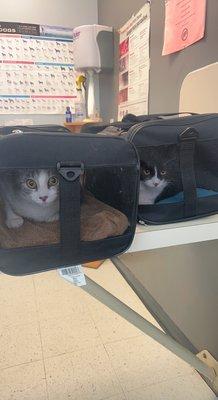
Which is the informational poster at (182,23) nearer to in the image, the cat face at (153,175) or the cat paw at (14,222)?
the cat face at (153,175)

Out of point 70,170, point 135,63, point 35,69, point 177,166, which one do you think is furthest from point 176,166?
point 35,69

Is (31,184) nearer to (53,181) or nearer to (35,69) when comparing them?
(53,181)

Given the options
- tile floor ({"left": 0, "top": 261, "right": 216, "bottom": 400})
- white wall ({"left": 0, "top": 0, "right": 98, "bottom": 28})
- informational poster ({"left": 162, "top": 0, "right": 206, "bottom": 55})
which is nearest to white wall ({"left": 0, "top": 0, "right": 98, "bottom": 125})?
white wall ({"left": 0, "top": 0, "right": 98, "bottom": 28})

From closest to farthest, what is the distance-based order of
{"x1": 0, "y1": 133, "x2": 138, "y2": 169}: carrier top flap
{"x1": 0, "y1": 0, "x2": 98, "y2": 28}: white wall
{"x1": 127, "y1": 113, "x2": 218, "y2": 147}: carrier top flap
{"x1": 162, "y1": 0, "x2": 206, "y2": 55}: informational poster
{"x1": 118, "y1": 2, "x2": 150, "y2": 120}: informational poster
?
{"x1": 0, "y1": 133, "x2": 138, "y2": 169}: carrier top flap
{"x1": 127, "y1": 113, "x2": 218, "y2": 147}: carrier top flap
{"x1": 162, "y1": 0, "x2": 206, "y2": 55}: informational poster
{"x1": 118, "y1": 2, "x2": 150, "y2": 120}: informational poster
{"x1": 0, "y1": 0, "x2": 98, "y2": 28}: white wall

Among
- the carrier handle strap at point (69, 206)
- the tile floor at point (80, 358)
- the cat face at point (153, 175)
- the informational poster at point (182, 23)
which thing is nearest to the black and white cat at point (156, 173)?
the cat face at point (153, 175)

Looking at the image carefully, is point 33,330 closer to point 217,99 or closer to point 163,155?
point 163,155

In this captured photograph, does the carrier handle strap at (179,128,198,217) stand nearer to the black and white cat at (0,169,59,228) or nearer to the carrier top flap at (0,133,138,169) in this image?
the carrier top flap at (0,133,138,169)

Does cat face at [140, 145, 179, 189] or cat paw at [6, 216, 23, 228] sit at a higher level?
cat face at [140, 145, 179, 189]

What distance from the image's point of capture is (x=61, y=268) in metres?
0.48

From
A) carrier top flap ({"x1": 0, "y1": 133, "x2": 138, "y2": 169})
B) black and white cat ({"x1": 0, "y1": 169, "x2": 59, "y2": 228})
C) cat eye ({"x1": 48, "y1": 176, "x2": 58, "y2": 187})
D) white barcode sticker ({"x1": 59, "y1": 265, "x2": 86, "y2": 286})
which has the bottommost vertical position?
white barcode sticker ({"x1": 59, "y1": 265, "x2": 86, "y2": 286})

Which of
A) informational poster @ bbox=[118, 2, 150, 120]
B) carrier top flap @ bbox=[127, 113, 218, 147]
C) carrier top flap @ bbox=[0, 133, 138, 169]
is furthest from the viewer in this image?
informational poster @ bbox=[118, 2, 150, 120]

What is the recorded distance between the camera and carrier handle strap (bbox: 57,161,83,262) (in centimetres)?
43

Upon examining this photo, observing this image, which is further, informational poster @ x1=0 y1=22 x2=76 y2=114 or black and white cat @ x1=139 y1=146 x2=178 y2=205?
informational poster @ x1=0 y1=22 x2=76 y2=114

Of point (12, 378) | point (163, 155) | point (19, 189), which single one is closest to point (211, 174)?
point (163, 155)
